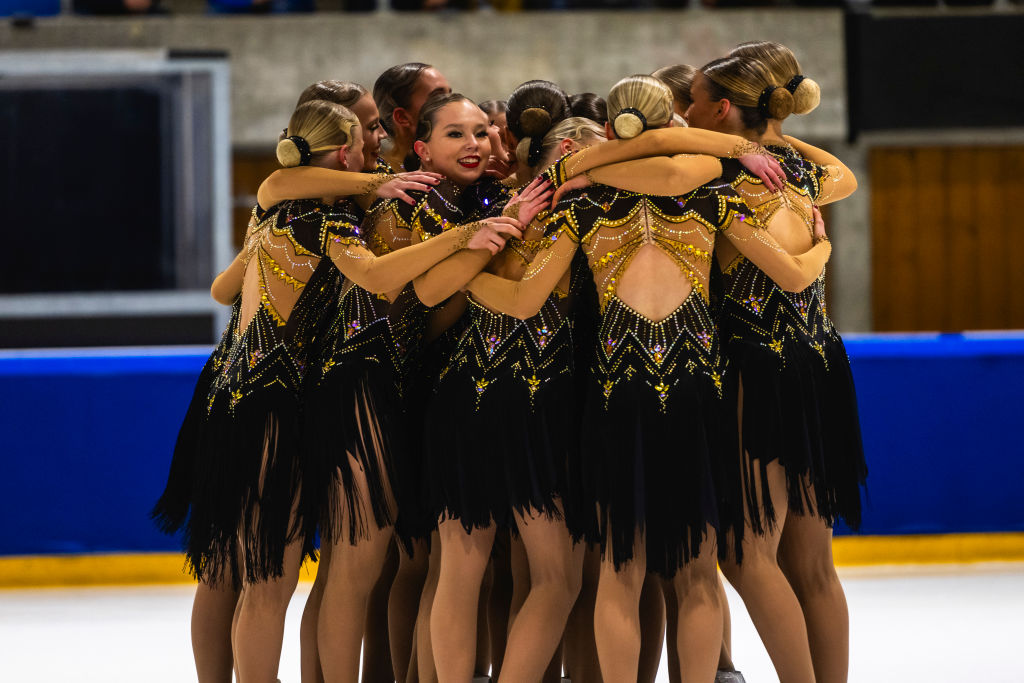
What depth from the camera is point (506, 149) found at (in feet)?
9.93

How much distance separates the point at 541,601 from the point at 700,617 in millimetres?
342

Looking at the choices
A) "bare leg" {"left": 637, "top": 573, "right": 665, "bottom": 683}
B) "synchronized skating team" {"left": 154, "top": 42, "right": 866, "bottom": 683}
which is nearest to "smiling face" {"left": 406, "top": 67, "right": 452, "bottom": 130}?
"synchronized skating team" {"left": 154, "top": 42, "right": 866, "bottom": 683}

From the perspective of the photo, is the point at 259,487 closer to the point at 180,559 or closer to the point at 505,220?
the point at 505,220

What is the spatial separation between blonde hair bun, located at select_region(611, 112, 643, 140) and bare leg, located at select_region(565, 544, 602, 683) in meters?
0.97

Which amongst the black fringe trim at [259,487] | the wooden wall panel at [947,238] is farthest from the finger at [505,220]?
the wooden wall panel at [947,238]

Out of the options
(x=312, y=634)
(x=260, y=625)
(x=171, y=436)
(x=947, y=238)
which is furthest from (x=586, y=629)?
(x=947, y=238)

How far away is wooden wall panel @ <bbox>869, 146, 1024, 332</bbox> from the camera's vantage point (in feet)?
28.9

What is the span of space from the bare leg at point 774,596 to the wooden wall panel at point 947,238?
21.9ft

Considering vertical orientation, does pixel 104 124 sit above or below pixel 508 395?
above

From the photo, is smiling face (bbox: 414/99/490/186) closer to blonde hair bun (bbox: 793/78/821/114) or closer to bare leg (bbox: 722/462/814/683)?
blonde hair bun (bbox: 793/78/821/114)

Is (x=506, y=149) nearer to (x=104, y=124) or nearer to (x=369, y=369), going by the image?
(x=369, y=369)

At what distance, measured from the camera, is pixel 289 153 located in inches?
105

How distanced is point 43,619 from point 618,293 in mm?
2787

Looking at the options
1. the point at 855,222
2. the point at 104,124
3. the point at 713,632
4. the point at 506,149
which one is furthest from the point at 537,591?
the point at 855,222
